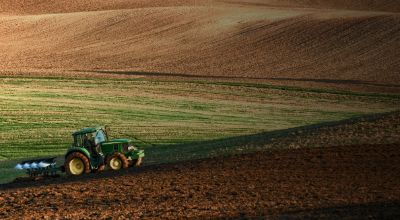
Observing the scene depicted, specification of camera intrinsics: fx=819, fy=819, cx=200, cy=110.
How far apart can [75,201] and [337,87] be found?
29078mm

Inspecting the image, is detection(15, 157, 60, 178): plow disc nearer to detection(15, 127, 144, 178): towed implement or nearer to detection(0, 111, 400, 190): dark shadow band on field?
detection(15, 127, 144, 178): towed implement

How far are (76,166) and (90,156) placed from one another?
20.1 inches

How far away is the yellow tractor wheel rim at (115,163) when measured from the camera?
22.5 m

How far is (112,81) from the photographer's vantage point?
47219mm

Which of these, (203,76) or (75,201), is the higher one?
(203,76)

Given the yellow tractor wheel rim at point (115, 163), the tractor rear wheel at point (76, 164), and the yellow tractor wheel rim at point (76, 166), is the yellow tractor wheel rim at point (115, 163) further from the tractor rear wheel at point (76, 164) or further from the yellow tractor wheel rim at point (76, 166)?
the yellow tractor wheel rim at point (76, 166)

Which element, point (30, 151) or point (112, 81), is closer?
point (30, 151)

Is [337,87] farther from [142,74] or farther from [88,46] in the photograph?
[88,46]

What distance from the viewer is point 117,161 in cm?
2261

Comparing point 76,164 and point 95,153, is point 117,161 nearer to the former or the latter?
point 95,153

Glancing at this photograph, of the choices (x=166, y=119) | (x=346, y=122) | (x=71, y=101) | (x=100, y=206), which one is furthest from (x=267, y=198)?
A: (x=71, y=101)

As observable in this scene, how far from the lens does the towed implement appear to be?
2239 centimetres

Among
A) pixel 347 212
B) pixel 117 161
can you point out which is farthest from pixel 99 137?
pixel 347 212

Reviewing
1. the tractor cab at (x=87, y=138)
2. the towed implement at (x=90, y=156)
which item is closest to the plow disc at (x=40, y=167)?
the towed implement at (x=90, y=156)
